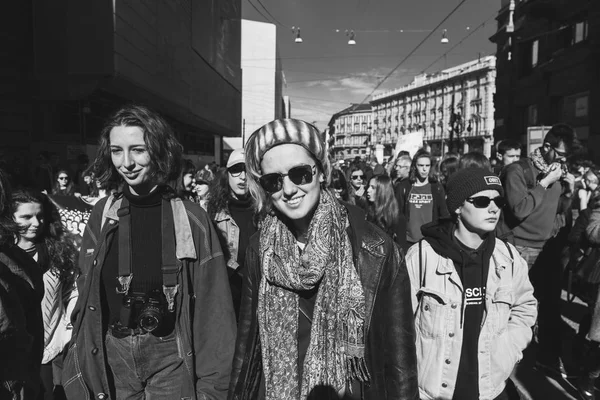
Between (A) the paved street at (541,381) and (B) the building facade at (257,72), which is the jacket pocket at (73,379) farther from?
(B) the building facade at (257,72)

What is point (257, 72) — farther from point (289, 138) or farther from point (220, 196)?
point (289, 138)

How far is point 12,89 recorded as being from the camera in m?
11.9

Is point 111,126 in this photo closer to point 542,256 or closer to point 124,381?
point 124,381

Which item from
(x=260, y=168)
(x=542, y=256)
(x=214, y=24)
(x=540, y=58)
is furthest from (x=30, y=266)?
(x=540, y=58)

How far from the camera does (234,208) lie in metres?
4.07

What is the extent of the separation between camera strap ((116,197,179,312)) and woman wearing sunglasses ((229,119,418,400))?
39 cm

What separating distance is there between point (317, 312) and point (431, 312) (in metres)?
0.98

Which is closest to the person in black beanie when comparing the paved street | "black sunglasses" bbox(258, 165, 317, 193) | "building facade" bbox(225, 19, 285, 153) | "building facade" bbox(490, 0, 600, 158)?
"black sunglasses" bbox(258, 165, 317, 193)

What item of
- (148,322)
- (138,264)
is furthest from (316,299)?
(138,264)

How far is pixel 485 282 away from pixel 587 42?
75.1 ft

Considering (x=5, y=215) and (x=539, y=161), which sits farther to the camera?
(x=539, y=161)

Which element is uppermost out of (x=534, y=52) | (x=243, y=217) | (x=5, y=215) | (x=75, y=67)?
(x=534, y=52)

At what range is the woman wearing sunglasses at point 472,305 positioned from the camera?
255cm

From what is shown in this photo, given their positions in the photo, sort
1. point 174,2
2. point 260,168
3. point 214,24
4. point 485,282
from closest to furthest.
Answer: point 260,168, point 485,282, point 174,2, point 214,24
